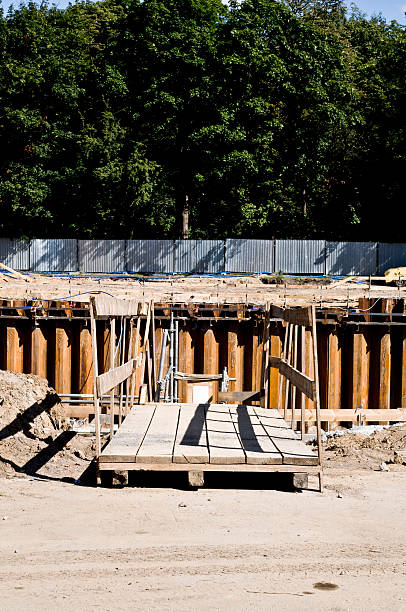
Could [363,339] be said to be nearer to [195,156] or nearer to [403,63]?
[195,156]

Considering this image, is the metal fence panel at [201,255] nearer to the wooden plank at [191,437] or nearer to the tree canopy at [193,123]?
the tree canopy at [193,123]

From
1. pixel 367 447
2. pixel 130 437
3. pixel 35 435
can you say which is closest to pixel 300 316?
pixel 130 437

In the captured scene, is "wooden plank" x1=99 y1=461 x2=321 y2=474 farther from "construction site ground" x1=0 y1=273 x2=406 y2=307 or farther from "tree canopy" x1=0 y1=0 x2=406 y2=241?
"tree canopy" x1=0 y1=0 x2=406 y2=241

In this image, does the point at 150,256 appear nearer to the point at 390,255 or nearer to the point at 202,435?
the point at 390,255

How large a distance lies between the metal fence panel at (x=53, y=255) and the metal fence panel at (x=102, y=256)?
48cm

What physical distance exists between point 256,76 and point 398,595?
36663 millimetres

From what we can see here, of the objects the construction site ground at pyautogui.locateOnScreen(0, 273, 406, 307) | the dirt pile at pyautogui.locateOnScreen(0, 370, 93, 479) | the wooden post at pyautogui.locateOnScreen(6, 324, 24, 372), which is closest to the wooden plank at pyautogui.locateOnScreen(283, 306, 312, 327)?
the dirt pile at pyautogui.locateOnScreen(0, 370, 93, 479)

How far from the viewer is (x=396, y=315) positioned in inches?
592

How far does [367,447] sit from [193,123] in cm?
3051

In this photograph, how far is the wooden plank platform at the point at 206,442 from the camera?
24.7ft

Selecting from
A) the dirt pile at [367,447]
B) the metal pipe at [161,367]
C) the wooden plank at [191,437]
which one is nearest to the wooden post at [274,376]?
the dirt pile at [367,447]

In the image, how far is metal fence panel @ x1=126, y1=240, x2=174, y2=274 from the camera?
4091 centimetres

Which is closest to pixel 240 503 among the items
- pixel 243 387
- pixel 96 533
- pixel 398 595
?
pixel 96 533

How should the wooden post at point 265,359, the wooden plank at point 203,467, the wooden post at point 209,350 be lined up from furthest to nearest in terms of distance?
the wooden post at point 209,350
the wooden post at point 265,359
the wooden plank at point 203,467
